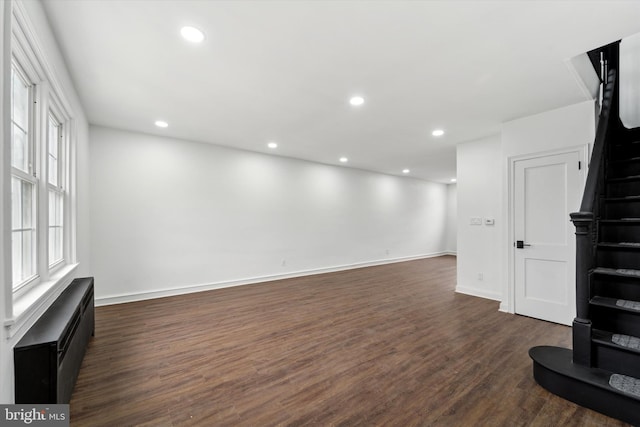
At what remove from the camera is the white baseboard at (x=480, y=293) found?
4.37 m

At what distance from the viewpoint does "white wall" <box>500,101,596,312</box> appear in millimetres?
3178

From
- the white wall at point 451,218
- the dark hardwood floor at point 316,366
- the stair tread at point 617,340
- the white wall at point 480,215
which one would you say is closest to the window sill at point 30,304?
the dark hardwood floor at point 316,366

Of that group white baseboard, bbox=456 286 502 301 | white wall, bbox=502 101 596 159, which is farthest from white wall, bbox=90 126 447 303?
white wall, bbox=502 101 596 159

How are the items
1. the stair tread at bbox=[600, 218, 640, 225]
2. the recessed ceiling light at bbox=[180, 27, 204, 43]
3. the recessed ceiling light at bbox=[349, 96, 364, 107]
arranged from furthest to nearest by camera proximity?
the recessed ceiling light at bbox=[349, 96, 364, 107]
the stair tread at bbox=[600, 218, 640, 225]
the recessed ceiling light at bbox=[180, 27, 204, 43]

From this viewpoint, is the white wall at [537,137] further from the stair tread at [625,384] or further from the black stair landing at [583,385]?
the stair tread at [625,384]

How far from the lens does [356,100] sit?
10.4 feet

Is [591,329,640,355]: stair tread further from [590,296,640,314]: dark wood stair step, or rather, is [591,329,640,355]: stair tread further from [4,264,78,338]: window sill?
[4,264,78,338]: window sill

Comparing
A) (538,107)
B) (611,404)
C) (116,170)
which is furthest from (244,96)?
(611,404)

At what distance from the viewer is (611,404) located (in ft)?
5.93

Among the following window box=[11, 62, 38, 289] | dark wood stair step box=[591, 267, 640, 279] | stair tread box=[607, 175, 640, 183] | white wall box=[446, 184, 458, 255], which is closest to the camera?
window box=[11, 62, 38, 289]

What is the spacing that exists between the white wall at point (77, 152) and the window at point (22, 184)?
244 mm

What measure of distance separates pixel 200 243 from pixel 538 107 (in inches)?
216

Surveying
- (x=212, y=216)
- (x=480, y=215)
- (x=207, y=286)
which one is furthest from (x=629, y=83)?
(x=207, y=286)

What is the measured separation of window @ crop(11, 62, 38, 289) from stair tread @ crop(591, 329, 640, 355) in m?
4.10
